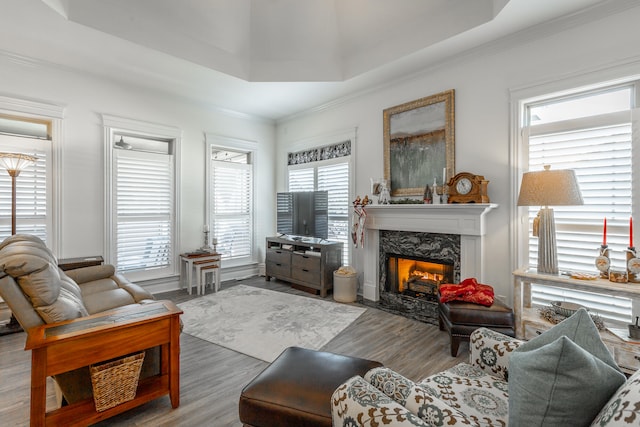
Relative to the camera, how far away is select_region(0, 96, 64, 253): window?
11.4 feet

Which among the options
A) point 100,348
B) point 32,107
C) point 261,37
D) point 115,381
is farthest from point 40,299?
point 261,37

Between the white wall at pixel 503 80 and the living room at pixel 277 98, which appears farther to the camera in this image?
the living room at pixel 277 98

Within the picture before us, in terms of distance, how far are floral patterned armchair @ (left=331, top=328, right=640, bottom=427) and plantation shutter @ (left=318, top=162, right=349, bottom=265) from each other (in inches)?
128

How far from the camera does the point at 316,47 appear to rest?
4008 millimetres

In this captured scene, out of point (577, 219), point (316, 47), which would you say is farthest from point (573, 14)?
point (316, 47)

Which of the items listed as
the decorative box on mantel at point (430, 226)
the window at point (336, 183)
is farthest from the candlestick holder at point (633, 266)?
the window at point (336, 183)

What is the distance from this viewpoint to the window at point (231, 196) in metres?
5.23

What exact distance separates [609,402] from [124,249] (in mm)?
5039

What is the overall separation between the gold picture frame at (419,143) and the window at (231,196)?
2.79 m

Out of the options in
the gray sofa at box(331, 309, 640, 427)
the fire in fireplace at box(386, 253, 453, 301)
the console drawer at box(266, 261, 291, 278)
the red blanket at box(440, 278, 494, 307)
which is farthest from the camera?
the console drawer at box(266, 261, 291, 278)

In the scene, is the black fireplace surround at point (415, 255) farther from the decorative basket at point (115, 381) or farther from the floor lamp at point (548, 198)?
the decorative basket at point (115, 381)

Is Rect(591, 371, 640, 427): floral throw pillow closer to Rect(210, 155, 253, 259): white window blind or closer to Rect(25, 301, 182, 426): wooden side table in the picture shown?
Rect(25, 301, 182, 426): wooden side table

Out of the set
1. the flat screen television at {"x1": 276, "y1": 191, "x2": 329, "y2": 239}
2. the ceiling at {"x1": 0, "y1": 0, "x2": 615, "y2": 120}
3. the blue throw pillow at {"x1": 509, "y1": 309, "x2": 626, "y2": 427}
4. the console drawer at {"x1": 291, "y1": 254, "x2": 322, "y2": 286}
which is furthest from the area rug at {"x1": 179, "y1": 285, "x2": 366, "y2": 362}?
the ceiling at {"x1": 0, "y1": 0, "x2": 615, "y2": 120}

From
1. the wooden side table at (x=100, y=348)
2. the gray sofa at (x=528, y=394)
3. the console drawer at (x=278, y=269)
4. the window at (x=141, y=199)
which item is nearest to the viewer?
the gray sofa at (x=528, y=394)
